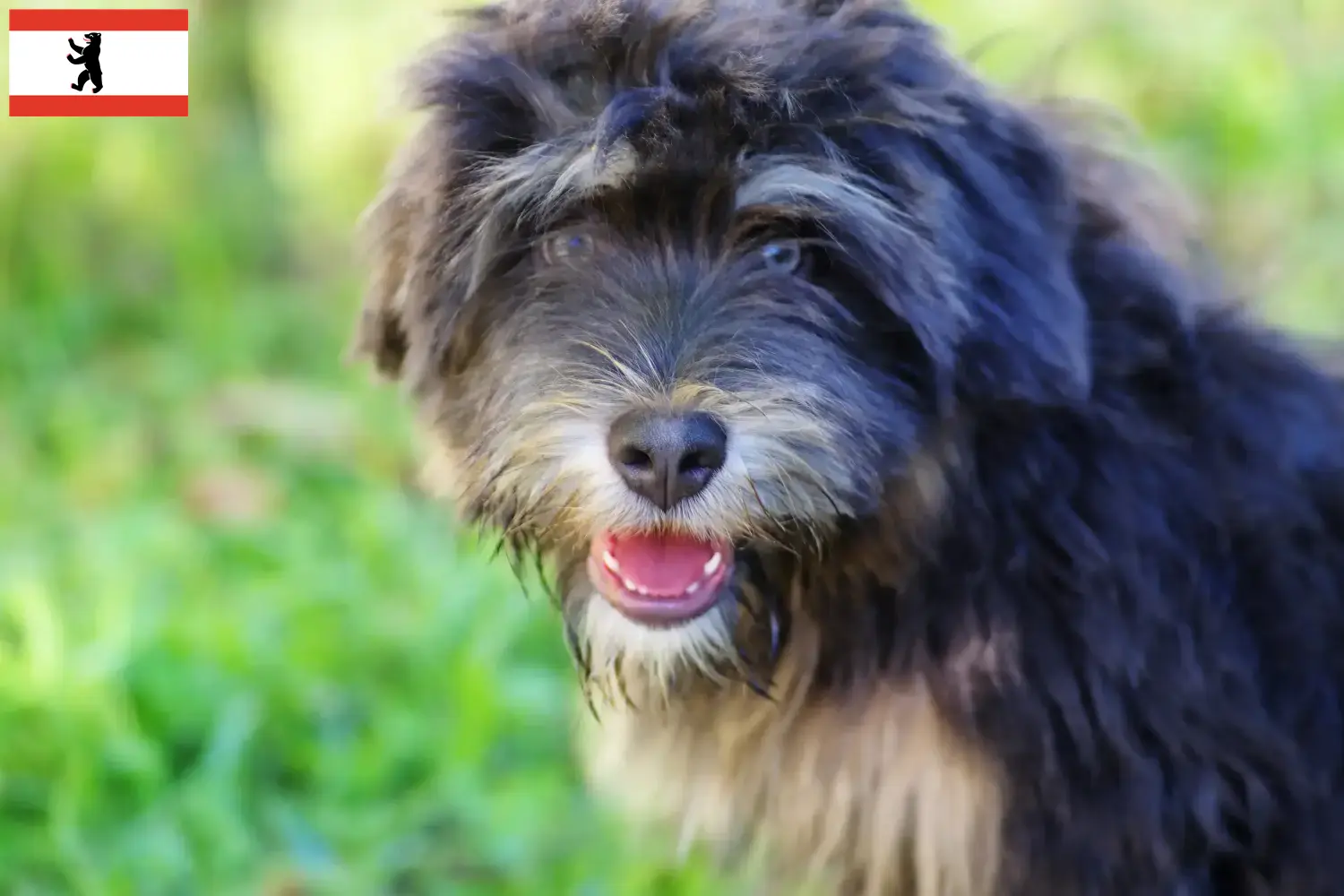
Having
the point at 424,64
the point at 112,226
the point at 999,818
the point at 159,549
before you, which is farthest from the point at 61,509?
the point at 999,818

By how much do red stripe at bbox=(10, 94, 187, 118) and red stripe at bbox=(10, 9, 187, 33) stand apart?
22 cm

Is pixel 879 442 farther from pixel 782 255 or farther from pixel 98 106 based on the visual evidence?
pixel 98 106

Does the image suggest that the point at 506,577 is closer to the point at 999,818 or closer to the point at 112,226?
the point at 999,818

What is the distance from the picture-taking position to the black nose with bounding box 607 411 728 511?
195cm

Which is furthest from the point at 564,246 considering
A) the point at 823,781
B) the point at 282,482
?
the point at 282,482

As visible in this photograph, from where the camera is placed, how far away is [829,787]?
2.46 m

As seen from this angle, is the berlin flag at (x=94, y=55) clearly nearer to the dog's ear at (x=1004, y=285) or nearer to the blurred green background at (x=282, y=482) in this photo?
the blurred green background at (x=282, y=482)

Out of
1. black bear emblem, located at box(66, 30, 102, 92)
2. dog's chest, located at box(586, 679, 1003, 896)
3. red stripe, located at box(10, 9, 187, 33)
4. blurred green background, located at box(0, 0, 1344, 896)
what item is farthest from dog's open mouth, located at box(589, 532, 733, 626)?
red stripe, located at box(10, 9, 187, 33)

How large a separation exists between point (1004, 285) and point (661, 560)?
2.24ft

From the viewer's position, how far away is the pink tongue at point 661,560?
2.22 m

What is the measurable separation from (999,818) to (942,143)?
1076 mm

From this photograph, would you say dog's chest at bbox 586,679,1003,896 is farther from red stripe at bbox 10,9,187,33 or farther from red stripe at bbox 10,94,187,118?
red stripe at bbox 10,94,187,118

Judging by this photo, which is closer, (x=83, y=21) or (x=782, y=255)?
(x=782, y=255)

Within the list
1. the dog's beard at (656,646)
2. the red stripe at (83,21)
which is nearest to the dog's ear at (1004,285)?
the dog's beard at (656,646)
